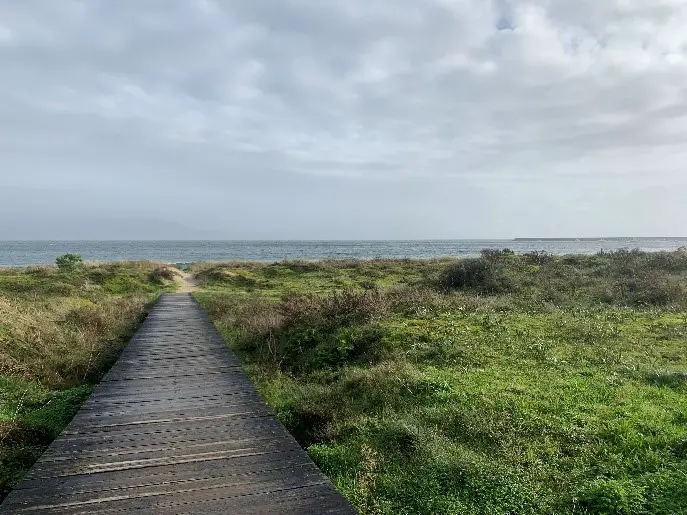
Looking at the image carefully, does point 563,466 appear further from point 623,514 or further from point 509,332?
point 509,332

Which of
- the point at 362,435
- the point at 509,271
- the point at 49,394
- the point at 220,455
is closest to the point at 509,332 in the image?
the point at 362,435

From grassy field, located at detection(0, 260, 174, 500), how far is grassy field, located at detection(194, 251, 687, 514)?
12.0 feet

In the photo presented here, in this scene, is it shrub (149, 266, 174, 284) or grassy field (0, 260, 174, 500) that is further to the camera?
shrub (149, 266, 174, 284)

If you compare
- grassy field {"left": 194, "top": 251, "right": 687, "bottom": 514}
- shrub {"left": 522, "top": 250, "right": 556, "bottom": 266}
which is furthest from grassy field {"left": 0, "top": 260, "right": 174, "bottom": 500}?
shrub {"left": 522, "top": 250, "right": 556, "bottom": 266}

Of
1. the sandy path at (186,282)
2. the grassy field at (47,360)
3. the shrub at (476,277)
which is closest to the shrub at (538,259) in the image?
the shrub at (476,277)

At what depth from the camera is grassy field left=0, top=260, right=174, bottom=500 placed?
7797mm

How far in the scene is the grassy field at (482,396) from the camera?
5578mm

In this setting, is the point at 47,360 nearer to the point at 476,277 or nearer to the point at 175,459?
the point at 175,459

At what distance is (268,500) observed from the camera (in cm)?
466

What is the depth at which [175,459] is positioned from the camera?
5.67m

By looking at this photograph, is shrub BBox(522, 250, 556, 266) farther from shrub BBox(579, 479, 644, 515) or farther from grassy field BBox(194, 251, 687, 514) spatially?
shrub BBox(579, 479, 644, 515)

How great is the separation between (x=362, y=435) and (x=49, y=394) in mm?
6661

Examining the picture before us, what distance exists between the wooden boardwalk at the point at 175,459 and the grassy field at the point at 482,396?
3.00 ft

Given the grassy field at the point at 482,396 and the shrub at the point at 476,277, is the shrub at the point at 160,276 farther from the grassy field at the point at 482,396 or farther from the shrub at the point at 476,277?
the shrub at the point at 476,277
